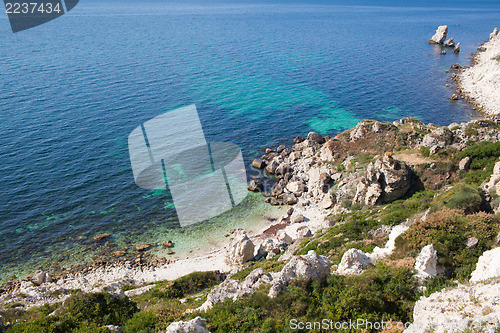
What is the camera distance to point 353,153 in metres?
52.7

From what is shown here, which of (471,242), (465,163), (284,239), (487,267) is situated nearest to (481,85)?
(465,163)

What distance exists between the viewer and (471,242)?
22.8 metres

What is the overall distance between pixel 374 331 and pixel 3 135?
68.2 meters

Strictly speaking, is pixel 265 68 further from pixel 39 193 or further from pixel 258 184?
pixel 39 193

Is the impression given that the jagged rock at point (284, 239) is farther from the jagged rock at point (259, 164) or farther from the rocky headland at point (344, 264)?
the jagged rock at point (259, 164)

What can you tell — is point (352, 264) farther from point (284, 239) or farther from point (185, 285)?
point (185, 285)

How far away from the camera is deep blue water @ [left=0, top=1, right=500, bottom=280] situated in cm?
4712

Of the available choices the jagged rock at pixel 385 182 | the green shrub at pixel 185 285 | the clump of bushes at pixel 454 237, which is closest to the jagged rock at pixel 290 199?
the jagged rock at pixel 385 182

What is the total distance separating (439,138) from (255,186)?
88.3 ft

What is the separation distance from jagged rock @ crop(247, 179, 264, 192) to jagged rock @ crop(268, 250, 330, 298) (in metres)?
29.4

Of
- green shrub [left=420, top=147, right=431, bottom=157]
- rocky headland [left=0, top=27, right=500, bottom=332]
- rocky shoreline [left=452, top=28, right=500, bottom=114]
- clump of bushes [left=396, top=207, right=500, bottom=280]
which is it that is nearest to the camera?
rocky headland [left=0, top=27, right=500, bottom=332]

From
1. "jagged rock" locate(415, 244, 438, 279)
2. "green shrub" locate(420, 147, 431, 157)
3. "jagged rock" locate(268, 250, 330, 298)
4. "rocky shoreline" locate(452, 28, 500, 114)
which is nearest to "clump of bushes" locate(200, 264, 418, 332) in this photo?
"jagged rock" locate(268, 250, 330, 298)

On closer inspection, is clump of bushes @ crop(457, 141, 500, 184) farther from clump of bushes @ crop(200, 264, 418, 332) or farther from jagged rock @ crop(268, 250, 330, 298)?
jagged rock @ crop(268, 250, 330, 298)

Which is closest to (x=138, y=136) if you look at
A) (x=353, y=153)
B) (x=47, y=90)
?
(x=47, y=90)
